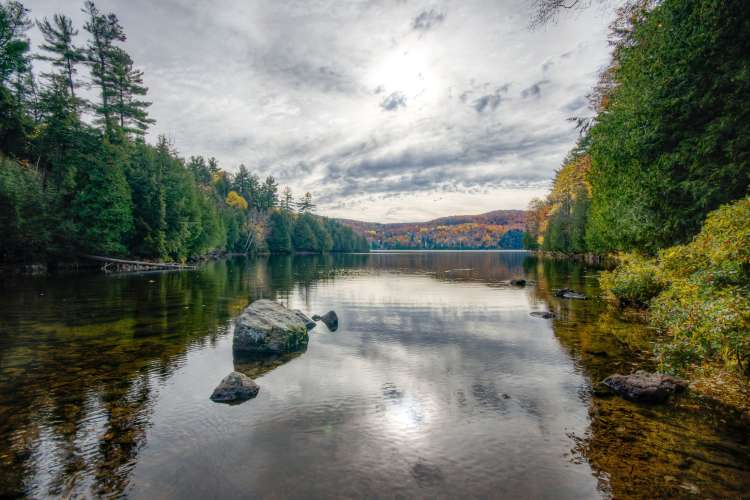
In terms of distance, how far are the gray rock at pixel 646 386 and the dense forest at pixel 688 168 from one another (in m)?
0.51

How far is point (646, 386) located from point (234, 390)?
31.7 ft

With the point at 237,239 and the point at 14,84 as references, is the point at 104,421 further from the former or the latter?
the point at 237,239

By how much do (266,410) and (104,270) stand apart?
160 feet

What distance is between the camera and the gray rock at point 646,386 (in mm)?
7766

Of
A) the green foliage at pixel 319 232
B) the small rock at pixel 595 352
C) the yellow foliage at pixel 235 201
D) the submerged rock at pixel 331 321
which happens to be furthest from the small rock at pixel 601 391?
the green foliage at pixel 319 232

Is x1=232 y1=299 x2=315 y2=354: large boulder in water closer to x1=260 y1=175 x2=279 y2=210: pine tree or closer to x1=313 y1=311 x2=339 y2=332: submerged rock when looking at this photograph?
x1=313 y1=311 x2=339 y2=332: submerged rock

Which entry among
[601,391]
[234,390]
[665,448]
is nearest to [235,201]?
[234,390]

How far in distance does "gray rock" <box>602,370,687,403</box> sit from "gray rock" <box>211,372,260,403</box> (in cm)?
889

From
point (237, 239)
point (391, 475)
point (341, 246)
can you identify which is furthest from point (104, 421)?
point (341, 246)

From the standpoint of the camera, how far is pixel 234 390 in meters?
8.55

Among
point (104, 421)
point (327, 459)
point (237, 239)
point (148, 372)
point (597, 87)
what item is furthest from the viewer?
point (237, 239)

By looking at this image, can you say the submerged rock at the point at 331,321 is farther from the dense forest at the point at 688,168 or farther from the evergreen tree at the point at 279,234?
the evergreen tree at the point at 279,234

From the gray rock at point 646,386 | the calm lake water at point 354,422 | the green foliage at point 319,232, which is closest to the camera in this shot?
the calm lake water at point 354,422

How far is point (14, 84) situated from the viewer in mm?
46688
